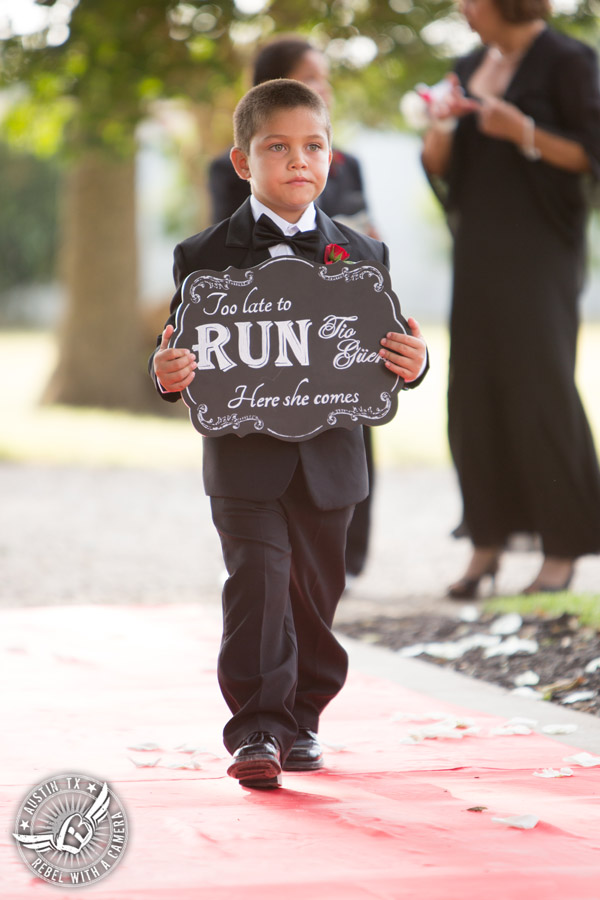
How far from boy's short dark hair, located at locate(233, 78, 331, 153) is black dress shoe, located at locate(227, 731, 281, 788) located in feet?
4.48

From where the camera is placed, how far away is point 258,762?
2.80 metres

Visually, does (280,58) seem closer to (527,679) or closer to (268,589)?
(527,679)

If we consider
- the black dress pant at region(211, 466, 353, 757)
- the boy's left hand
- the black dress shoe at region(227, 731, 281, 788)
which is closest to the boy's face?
the boy's left hand

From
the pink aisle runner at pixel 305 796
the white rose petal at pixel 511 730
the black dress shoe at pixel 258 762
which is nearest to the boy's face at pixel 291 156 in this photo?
the black dress shoe at pixel 258 762

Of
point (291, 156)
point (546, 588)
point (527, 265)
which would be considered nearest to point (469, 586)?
point (546, 588)

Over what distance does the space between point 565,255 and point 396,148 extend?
52086 mm

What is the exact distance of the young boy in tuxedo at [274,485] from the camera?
2920mm

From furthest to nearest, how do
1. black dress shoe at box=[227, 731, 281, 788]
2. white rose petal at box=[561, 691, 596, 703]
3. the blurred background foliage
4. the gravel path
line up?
1. the blurred background foliage
2. the gravel path
3. white rose petal at box=[561, 691, 596, 703]
4. black dress shoe at box=[227, 731, 281, 788]

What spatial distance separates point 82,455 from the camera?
11617 mm

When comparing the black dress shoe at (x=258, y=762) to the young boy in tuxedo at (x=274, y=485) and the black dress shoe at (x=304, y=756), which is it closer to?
the young boy in tuxedo at (x=274, y=485)

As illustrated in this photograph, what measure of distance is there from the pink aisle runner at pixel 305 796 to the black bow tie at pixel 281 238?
123cm

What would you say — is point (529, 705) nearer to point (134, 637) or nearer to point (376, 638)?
point (376, 638)

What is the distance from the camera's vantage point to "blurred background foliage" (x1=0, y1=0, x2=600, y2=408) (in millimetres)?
10852

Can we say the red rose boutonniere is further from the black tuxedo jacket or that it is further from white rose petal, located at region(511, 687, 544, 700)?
white rose petal, located at region(511, 687, 544, 700)
